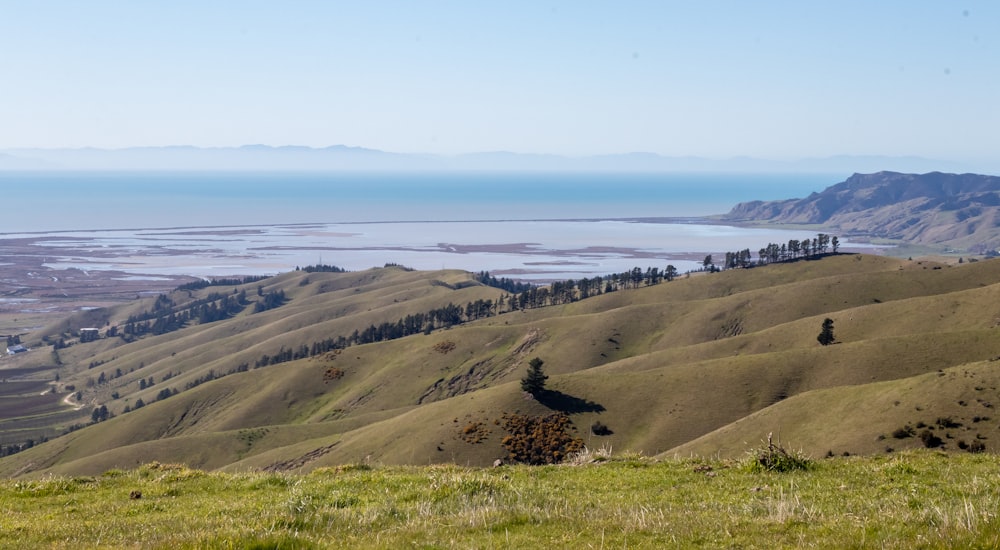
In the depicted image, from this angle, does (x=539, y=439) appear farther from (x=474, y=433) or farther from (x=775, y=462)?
(x=775, y=462)

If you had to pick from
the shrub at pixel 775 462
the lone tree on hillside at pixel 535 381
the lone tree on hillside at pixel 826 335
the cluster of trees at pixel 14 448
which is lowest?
the cluster of trees at pixel 14 448

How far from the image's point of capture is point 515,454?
79.6 metres

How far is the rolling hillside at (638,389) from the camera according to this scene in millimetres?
67562

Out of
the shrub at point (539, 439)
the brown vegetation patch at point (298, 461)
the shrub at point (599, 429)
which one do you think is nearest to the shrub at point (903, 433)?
the shrub at point (539, 439)

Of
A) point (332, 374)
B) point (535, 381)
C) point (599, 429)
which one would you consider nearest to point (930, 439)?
point (599, 429)

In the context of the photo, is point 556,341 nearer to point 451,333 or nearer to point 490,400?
point 451,333

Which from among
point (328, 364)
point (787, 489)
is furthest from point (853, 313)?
point (787, 489)

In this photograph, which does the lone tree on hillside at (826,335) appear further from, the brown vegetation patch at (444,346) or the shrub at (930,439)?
the brown vegetation patch at (444,346)

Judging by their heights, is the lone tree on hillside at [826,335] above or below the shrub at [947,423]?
below

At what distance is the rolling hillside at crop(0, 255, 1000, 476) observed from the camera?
67.6 m

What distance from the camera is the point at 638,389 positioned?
96.6 metres

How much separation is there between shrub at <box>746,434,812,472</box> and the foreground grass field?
37cm

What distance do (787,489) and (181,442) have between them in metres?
121

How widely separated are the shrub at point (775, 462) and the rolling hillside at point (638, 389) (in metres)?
35.9
